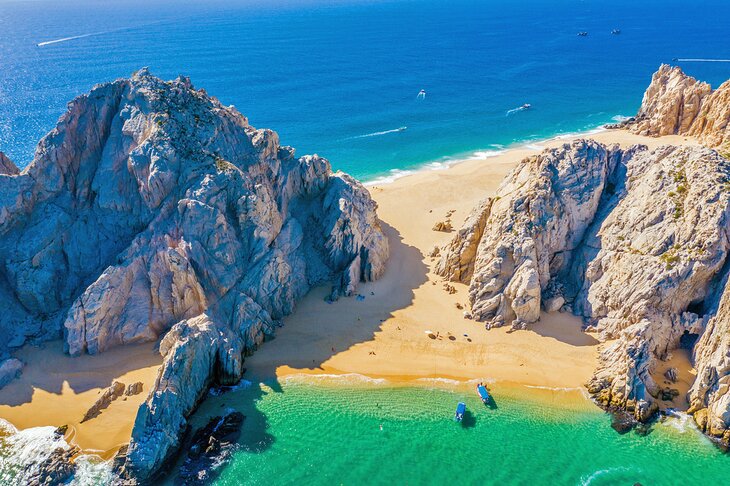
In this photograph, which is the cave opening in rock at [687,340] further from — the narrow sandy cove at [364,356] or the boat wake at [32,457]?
the boat wake at [32,457]

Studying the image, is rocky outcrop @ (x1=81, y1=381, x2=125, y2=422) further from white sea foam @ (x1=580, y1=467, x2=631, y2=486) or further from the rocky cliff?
white sea foam @ (x1=580, y1=467, x2=631, y2=486)

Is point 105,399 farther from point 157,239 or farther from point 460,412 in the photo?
point 460,412

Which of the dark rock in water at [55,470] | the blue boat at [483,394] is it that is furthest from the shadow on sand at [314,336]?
the dark rock in water at [55,470]

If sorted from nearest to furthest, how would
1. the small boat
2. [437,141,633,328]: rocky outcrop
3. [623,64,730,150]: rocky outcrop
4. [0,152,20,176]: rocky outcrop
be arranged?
the small boat < [437,141,633,328]: rocky outcrop < [0,152,20,176]: rocky outcrop < [623,64,730,150]: rocky outcrop

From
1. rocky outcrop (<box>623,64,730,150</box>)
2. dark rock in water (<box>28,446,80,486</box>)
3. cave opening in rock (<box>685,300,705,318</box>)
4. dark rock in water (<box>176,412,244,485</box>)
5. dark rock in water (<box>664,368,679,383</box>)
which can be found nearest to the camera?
dark rock in water (<box>28,446,80,486</box>)

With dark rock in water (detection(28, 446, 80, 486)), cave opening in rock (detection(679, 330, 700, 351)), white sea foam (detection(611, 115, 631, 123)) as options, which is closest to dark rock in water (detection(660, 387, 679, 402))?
cave opening in rock (detection(679, 330, 700, 351))

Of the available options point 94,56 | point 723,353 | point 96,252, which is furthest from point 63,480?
point 94,56

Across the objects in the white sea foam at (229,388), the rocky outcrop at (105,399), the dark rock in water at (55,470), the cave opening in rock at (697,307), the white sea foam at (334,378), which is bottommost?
the dark rock in water at (55,470)
